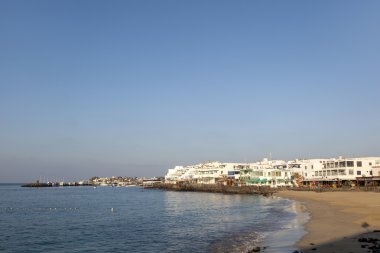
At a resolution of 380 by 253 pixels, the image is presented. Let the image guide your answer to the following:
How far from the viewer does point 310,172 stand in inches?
4535

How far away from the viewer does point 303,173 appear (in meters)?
118

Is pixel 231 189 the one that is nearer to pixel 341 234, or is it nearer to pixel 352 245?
pixel 341 234

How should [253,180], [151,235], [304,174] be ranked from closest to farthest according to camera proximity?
[151,235]
[304,174]
[253,180]

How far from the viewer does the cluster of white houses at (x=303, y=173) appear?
9625cm

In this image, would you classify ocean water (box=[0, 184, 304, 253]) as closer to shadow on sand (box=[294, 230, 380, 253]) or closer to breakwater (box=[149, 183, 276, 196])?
shadow on sand (box=[294, 230, 380, 253])

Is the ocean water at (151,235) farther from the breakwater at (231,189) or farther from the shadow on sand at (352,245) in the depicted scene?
the breakwater at (231,189)

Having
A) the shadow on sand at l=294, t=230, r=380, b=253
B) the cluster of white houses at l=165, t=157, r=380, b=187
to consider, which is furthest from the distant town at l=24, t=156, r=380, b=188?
the shadow on sand at l=294, t=230, r=380, b=253

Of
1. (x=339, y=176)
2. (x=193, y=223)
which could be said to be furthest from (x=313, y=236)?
(x=339, y=176)

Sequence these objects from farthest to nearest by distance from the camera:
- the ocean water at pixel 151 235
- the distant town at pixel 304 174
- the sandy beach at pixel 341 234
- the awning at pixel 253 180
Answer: the awning at pixel 253 180, the distant town at pixel 304 174, the ocean water at pixel 151 235, the sandy beach at pixel 341 234

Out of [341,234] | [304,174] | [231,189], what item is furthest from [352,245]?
[304,174]

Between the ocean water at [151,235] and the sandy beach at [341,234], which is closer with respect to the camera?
the sandy beach at [341,234]

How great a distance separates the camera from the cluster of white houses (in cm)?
9625

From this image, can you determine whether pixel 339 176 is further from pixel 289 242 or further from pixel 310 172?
pixel 289 242

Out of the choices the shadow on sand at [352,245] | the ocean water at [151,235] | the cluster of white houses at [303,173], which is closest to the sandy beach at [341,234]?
the shadow on sand at [352,245]
